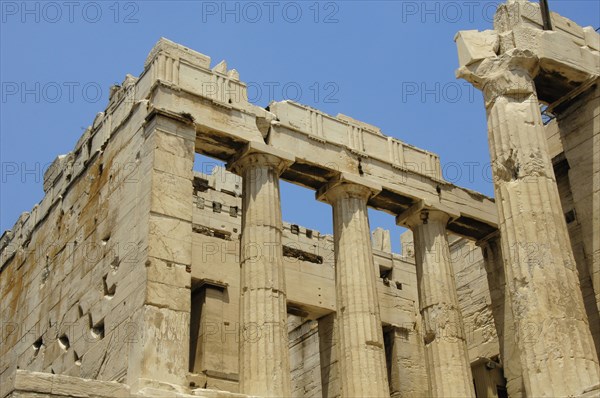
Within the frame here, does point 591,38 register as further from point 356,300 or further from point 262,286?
point 262,286

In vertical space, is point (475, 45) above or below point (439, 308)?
above

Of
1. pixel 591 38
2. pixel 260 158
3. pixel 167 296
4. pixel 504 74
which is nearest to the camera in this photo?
pixel 167 296

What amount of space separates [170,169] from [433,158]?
7.87 m

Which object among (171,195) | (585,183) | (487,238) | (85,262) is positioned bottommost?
(85,262)

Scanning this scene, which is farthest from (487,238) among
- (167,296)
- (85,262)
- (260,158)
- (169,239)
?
(85,262)

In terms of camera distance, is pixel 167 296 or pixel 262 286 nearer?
pixel 167 296

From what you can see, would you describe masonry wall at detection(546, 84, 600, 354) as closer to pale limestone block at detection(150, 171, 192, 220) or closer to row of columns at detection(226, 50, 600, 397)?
row of columns at detection(226, 50, 600, 397)

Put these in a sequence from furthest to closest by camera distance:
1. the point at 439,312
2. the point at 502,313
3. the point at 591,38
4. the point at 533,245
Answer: the point at 502,313, the point at 439,312, the point at 591,38, the point at 533,245

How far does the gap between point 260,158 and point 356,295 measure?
3.58 metres

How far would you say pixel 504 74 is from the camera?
17297mm

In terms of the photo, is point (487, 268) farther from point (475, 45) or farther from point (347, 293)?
point (475, 45)

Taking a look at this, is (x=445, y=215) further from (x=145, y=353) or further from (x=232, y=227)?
(x=145, y=353)

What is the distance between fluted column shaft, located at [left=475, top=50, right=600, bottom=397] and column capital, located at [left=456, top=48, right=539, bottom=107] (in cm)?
2

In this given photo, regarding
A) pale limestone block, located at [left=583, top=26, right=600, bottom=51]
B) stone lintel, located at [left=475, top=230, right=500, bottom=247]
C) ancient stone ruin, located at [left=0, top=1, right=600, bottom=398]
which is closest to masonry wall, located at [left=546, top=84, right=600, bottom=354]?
ancient stone ruin, located at [left=0, top=1, right=600, bottom=398]
